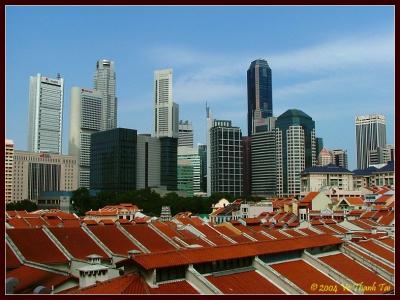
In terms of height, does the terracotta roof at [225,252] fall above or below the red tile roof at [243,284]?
above

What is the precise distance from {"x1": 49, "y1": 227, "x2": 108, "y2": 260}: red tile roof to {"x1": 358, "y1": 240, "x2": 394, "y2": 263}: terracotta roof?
76.7 ft

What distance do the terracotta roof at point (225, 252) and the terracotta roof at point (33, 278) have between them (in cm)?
846

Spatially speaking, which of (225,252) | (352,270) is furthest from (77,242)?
(352,270)

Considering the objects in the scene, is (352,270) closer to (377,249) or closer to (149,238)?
(377,249)

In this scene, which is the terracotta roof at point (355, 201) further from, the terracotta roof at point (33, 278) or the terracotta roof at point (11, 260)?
the terracotta roof at point (33, 278)

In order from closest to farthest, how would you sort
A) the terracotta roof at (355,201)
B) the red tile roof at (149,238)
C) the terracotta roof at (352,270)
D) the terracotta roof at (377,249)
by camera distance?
the terracotta roof at (352,270), the terracotta roof at (377,249), the red tile roof at (149,238), the terracotta roof at (355,201)

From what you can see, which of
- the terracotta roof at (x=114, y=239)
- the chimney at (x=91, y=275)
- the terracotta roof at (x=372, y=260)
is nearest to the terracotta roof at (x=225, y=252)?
the terracotta roof at (x=372, y=260)

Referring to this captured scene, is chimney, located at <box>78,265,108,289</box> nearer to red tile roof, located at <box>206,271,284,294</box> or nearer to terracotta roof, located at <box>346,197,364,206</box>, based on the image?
red tile roof, located at <box>206,271,284,294</box>

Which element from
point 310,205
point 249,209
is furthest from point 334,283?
point 249,209

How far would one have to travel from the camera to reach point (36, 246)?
1656 inches

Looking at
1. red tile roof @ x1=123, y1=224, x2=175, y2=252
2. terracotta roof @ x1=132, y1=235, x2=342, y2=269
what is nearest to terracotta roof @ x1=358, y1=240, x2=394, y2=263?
terracotta roof @ x1=132, y1=235, x2=342, y2=269

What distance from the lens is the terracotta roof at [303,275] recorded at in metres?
32.0
